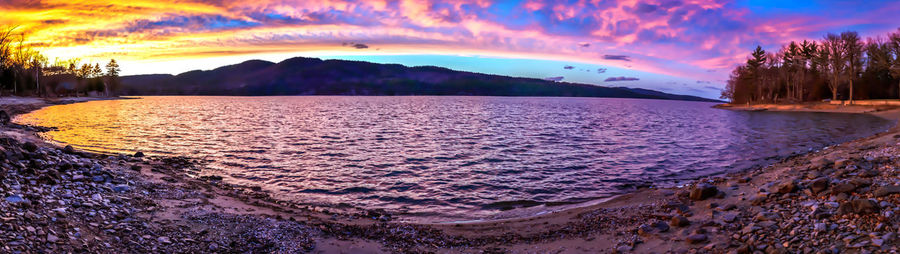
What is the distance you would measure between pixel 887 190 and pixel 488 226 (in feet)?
32.2

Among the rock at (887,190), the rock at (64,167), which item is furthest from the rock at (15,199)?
the rock at (887,190)

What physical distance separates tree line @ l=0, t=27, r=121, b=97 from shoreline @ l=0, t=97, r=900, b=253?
117 m

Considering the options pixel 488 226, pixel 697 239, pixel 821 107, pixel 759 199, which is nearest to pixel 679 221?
pixel 697 239

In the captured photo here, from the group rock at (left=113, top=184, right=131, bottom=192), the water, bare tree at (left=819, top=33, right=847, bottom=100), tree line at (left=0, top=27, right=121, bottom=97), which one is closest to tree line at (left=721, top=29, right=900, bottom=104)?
bare tree at (left=819, top=33, right=847, bottom=100)

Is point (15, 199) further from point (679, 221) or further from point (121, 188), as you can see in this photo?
point (679, 221)

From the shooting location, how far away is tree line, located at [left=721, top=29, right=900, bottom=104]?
88.0 m

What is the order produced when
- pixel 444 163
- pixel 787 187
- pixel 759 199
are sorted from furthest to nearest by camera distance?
pixel 444 163 → pixel 787 187 → pixel 759 199

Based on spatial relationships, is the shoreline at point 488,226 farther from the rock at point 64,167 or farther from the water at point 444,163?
the water at point 444,163

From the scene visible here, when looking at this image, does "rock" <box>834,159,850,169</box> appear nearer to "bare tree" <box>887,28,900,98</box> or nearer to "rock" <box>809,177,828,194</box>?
"rock" <box>809,177,828,194</box>

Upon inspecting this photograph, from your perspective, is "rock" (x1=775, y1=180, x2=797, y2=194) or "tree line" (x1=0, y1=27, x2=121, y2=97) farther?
"tree line" (x1=0, y1=27, x2=121, y2=97)

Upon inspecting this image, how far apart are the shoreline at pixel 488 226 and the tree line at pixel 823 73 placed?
86.0 meters

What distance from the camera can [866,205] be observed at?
344 inches

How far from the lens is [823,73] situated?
11331 centimetres

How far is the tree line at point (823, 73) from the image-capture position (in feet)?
289
